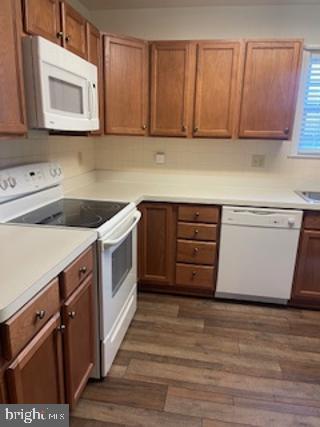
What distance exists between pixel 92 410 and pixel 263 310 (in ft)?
5.05

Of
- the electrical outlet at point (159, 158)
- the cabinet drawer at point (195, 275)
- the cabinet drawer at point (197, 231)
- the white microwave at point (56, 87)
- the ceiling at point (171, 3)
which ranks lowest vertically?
the cabinet drawer at point (195, 275)

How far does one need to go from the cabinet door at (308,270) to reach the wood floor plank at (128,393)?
1377 mm

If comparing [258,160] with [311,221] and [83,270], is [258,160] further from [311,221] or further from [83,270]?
[83,270]

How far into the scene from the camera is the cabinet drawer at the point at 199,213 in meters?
2.51

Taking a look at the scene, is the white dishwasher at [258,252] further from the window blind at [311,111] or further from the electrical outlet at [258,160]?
the window blind at [311,111]

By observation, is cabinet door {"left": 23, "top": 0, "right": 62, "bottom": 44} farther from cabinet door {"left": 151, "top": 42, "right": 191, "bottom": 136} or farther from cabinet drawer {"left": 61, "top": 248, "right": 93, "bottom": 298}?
cabinet drawer {"left": 61, "top": 248, "right": 93, "bottom": 298}

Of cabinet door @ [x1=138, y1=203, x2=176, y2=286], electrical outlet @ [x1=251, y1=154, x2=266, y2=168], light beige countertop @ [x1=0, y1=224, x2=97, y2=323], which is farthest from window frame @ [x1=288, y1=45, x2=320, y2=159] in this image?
light beige countertop @ [x1=0, y1=224, x2=97, y2=323]

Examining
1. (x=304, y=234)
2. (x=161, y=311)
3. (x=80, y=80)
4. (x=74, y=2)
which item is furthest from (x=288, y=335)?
(x=74, y=2)

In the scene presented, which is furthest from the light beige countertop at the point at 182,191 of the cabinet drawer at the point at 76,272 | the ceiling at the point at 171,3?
the ceiling at the point at 171,3

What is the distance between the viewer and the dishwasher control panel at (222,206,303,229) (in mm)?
2391

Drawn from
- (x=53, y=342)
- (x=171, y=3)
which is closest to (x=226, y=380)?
(x=53, y=342)

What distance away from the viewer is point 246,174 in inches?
115

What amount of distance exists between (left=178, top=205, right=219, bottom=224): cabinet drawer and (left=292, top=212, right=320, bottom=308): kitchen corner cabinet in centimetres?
68

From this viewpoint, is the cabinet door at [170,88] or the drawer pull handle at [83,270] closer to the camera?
the drawer pull handle at [83,270]
